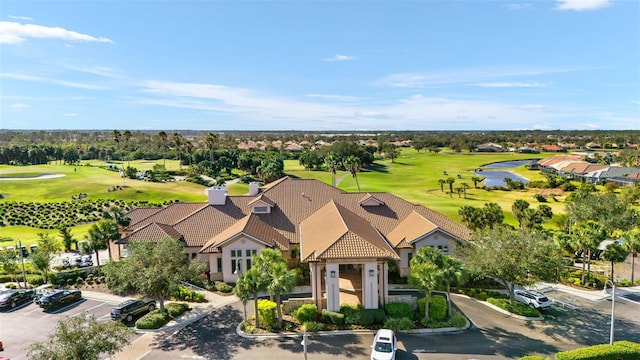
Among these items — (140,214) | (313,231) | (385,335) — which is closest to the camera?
(385,335)

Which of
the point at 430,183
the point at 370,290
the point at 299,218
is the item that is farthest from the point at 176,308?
the point at 430,183

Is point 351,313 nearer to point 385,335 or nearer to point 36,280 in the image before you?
point 385,335

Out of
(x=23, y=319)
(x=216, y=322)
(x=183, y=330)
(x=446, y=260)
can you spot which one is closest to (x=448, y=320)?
(x=446, y=260)

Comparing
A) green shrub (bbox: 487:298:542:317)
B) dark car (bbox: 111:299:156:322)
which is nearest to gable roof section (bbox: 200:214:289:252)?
dark car (bbox: 111:299:156:322)

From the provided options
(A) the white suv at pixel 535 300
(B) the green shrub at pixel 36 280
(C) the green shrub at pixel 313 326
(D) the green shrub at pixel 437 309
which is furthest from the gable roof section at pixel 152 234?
(A) the white suv at pixel 535 300

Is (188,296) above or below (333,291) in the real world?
below

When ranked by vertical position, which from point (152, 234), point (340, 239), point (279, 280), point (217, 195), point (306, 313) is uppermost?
point (217, 195)
